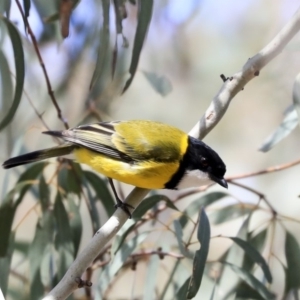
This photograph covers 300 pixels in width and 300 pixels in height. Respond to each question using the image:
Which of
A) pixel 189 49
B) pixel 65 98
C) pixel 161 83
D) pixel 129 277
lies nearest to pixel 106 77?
pixel 65 98

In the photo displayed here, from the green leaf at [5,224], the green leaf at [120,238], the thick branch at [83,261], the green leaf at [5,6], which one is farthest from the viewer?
the green leaf at [5,224]

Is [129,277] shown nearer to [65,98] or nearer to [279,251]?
[279,251]

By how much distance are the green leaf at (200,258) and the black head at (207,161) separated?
11.0 inches

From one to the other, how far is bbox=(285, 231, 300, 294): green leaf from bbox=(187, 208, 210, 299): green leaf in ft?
1.57

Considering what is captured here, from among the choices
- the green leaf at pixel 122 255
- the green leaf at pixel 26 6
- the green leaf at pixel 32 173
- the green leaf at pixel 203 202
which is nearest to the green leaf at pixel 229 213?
the green leaf at pixel 203 202

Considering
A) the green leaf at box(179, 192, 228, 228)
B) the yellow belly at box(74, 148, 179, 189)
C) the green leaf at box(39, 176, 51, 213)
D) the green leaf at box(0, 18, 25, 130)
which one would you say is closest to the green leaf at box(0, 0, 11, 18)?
the green leaf at box(0, 18, 25, 130)

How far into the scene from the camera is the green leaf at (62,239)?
177cm

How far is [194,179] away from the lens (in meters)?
1.72

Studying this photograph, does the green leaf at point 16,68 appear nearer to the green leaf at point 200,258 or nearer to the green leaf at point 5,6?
the green leaf at point 5,6

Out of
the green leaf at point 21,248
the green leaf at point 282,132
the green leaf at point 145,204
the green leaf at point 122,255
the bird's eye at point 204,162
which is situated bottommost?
the green leaf at point 21,248

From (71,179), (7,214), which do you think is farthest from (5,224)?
(71,179)

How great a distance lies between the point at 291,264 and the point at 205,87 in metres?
2.37

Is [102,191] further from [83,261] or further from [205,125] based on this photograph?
[83,261]

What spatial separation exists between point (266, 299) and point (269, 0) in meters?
2.64
